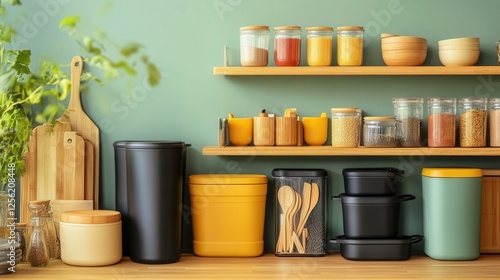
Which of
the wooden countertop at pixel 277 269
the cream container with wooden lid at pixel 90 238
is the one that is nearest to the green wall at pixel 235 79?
the wooden countertop at pixel 277 269

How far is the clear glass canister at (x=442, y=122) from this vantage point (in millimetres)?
3094

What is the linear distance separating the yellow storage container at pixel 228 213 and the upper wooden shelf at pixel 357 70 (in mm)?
464

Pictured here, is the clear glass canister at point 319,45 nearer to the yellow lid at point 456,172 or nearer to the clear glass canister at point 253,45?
the clear glass canister at point 253,45

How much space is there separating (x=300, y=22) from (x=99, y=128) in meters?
1.03

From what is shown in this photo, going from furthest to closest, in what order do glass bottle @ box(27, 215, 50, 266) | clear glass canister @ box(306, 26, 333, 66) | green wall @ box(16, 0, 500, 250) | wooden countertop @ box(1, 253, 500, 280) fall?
green wall @ box(16, 0, 500, 250) < clear glass canister @ box(306, 26, 333, 66) < glass bottle @ box(27, 215, 50, 266) < wooden countertop @ box(1, 253, 500, 280)

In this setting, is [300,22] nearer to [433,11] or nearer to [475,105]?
[433,11]

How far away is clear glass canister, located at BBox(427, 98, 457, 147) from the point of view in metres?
3.09

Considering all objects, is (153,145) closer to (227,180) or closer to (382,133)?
(227,180)

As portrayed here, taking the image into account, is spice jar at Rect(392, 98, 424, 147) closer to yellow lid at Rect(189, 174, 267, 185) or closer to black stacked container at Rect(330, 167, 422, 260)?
black stacked container at Rect(330, 167, 422, 260)

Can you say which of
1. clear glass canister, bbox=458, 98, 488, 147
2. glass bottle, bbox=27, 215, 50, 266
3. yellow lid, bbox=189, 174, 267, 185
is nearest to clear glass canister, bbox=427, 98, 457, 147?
clear glass canister, bbox=458, 98, 488, 147

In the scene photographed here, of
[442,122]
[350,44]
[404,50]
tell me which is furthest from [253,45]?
[442,122]

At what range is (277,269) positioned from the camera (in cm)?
290

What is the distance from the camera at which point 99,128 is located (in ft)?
10.7

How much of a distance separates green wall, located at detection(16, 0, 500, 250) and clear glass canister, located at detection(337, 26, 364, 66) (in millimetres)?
133
